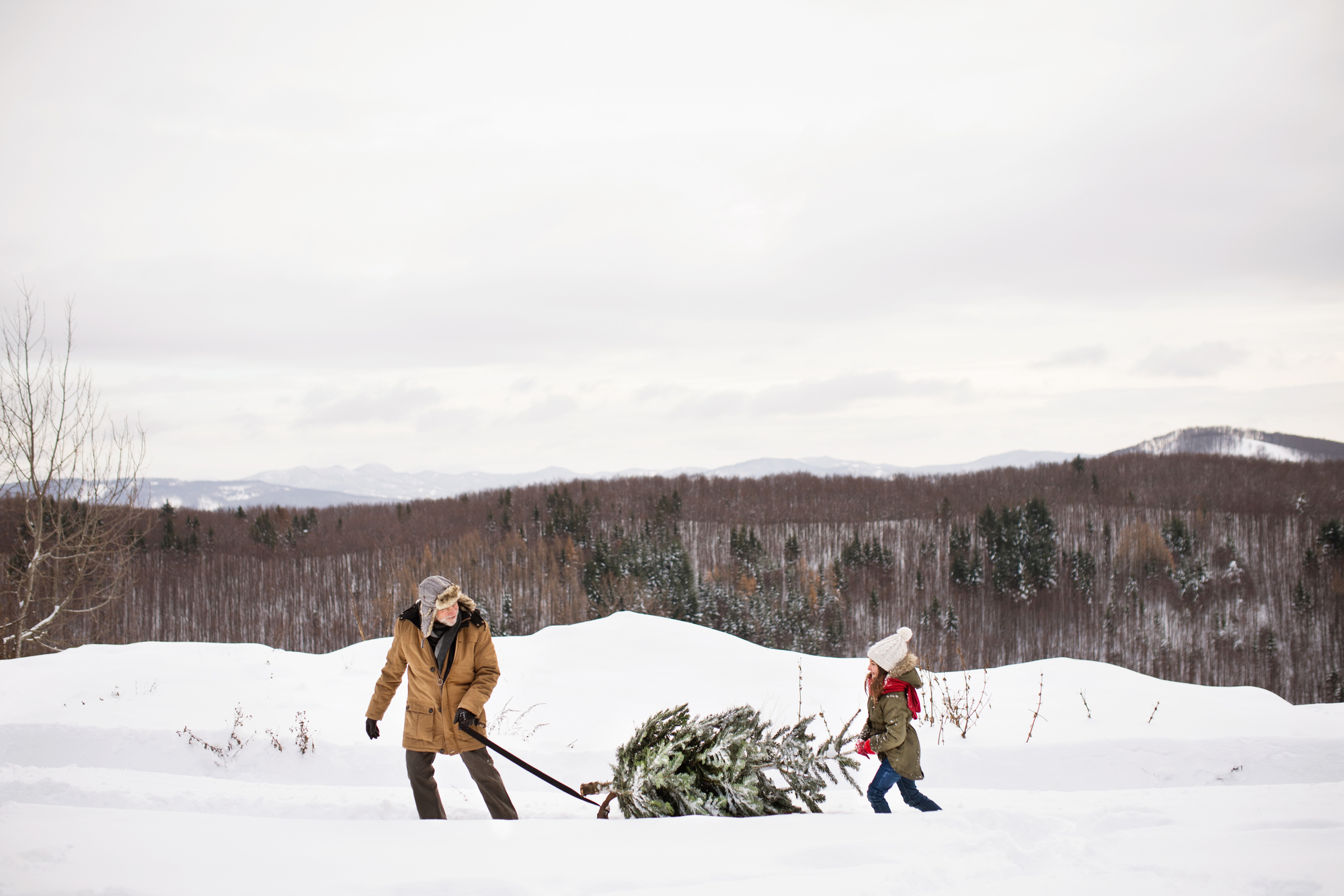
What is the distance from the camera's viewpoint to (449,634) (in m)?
4.83

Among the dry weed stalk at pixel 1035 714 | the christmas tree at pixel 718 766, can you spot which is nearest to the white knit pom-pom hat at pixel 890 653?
the christmas tree at pixel 718 766

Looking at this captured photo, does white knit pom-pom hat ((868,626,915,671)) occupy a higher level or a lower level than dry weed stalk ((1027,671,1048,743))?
higher

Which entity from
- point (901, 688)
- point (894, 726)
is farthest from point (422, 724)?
point (901, 688)

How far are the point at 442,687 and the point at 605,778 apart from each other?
3257 millimetres

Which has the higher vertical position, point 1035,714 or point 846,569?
point 1035,714

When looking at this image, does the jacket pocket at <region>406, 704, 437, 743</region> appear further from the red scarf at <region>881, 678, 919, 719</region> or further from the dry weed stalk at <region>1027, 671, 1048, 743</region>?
the dry weed stalk at <region>1027, 671, 1048, 743</region>

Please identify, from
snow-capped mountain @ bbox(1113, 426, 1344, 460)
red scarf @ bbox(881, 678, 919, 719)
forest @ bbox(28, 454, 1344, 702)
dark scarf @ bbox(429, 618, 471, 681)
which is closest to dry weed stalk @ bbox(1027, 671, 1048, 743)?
red scarf @ bbox(881, 678, 919, 719)

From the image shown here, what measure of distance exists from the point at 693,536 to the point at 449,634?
271 ft

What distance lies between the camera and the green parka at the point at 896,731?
5.11 meters

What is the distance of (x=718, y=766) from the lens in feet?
14.5

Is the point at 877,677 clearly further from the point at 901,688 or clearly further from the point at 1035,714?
A: the point at 1035,714

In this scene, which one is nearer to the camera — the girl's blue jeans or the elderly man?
the elderly man

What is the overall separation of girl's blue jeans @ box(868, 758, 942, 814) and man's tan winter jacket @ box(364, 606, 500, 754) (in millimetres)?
2868

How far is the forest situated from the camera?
6462 centimetres
